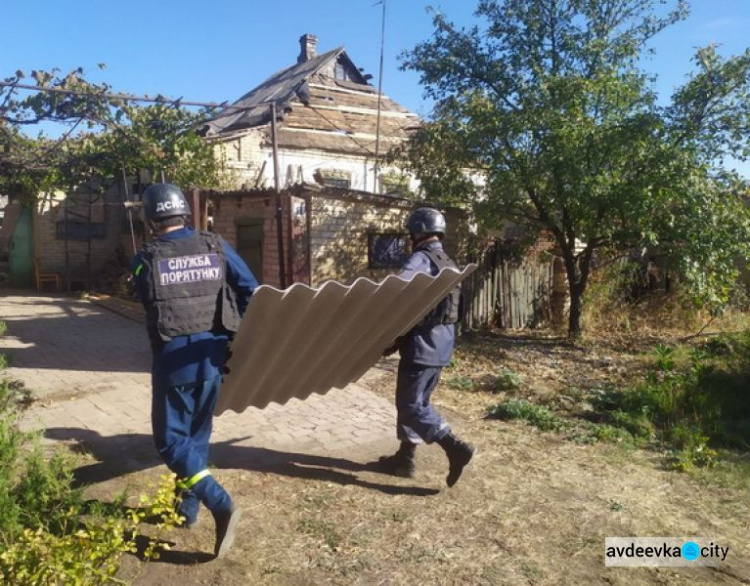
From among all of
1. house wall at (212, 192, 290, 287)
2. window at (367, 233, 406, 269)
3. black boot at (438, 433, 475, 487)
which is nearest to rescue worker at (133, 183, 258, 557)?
black boot at (438, 433, 475, 487)

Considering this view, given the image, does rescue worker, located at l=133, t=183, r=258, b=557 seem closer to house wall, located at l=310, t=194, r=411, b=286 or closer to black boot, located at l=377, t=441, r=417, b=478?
black boot, located at l=377, t=441, r=417, b=478

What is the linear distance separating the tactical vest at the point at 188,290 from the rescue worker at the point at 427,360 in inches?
46.8

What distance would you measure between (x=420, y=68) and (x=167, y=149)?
4.74 metres

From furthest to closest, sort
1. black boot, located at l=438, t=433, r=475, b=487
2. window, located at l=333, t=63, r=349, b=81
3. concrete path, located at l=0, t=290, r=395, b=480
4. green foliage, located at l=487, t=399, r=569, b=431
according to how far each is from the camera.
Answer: window, located at l=333, t=63, r=349, b=81
green foliage, located at l=487, t=399, r=569, b=431
concrete path, located at l=0, t=290, r=395, b=480
black boot, located at l=438, t=433, r=475, b=487

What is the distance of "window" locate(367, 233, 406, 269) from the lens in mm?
9211

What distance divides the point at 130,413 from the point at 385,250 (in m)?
4.89

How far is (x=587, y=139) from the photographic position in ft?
25.5

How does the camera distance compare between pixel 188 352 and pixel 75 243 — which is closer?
pixel 188 352

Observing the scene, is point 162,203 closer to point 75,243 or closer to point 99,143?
point 99,143

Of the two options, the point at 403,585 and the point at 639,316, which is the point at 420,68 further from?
the point at 403,585

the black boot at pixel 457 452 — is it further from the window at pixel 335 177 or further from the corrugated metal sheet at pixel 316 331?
the window at pixel 335 177

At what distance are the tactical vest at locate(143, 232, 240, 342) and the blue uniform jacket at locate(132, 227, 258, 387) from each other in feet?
0.14

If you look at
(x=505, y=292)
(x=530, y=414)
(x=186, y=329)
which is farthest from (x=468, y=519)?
Answer: (x=505, y=292)

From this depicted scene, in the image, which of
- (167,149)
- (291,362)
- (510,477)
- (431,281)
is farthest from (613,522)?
(167,149)
